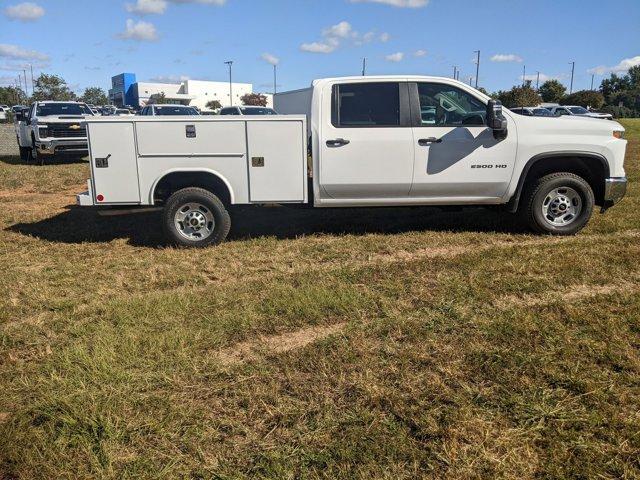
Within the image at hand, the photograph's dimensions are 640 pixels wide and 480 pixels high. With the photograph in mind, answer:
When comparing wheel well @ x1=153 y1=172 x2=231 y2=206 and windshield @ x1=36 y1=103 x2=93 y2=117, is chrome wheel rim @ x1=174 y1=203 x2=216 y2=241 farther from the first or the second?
windshield @ x1=36 y1=103 x2=93 y2=117

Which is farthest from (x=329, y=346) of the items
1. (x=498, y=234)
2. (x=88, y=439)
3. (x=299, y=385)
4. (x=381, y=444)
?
(x=498, y=234)

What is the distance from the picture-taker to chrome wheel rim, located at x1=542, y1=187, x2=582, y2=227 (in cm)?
682

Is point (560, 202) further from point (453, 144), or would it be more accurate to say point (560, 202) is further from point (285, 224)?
point (285, 224)

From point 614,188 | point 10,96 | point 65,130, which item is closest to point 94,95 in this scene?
point 10,96

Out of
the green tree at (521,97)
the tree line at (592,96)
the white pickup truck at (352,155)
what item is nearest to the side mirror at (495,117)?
the white pickup truck at (352,155)

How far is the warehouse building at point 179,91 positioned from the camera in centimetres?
10469

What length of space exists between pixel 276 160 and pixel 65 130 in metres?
13.4

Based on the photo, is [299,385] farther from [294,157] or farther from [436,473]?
[294,157]

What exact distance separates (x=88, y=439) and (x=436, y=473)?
1.81 m

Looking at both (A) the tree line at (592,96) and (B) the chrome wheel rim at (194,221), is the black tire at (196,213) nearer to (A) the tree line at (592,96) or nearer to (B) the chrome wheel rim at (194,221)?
(B) the chrome wheel rim at (194,221)

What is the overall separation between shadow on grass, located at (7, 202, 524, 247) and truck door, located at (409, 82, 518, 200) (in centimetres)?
89

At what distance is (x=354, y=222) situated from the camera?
788 cm

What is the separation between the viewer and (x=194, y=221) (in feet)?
21.8


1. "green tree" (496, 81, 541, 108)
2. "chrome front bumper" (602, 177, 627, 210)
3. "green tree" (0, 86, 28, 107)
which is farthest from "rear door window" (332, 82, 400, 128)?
"green tree" (0, 86, 28, 107)
